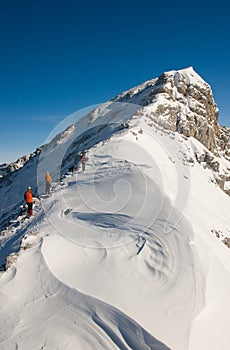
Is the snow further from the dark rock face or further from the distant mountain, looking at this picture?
the dark rock face

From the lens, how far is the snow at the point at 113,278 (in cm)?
607

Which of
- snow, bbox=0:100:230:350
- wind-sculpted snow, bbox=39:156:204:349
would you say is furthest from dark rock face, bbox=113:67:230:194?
wind-sculpted snow, bbox=39:156:204:349

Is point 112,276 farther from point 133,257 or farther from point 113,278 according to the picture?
point 133,257

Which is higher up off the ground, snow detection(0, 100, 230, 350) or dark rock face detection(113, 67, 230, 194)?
dark rock face detection(113, 67, 230, 194)

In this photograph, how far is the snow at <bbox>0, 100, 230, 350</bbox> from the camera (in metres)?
6.07

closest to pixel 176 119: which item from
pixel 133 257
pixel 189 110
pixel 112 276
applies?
pixel 189 110

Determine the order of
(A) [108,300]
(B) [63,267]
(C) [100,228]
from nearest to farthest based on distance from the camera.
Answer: (A) [108,300] < (B) [63,267] < (C) [100,228]

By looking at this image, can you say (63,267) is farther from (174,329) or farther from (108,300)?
(174,329)

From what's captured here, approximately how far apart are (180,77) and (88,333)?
132 ft

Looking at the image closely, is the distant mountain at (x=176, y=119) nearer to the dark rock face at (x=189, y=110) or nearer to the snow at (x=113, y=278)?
the dark rock face at (x=189, y=110)

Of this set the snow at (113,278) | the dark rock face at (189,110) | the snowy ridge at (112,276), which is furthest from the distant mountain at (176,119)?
the snow at (113,278)

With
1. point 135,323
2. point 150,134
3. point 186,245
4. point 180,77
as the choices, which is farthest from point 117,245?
point 180,77

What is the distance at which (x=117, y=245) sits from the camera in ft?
29.7

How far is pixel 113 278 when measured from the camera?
7.57 m
